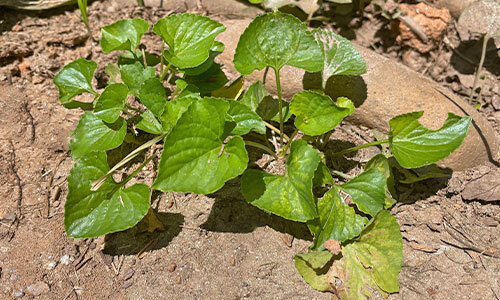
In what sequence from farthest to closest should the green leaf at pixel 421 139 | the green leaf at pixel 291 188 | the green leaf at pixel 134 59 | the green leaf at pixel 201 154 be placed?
1. the green leaf at pixel 134 59
2. the green leaf at pixel 421 139
3. the green leaf at pixel 291 188
4. the green leaf at pixel 201 154

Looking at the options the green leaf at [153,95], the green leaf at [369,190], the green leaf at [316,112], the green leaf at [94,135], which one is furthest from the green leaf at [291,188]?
the green leaf at [94,135]

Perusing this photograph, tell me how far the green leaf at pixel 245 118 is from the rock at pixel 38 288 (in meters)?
0.94

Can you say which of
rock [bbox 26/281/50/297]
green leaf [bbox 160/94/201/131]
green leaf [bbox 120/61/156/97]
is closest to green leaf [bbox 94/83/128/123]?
green leaf [bbox 120/61/156/97]

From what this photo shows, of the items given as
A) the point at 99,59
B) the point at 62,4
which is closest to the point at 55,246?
the point at 99,59

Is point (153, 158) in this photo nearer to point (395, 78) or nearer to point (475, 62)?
point (395, 78)

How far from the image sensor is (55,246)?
1.81m

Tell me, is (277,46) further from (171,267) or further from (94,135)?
(171,267)

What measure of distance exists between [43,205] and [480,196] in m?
1.92

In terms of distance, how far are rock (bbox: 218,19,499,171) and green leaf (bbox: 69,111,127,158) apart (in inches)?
33.5

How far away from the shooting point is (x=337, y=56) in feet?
6.76

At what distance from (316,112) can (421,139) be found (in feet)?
1.41

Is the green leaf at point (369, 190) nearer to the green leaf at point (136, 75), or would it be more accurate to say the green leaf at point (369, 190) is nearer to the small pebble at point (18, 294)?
Answer: the green leaf at point (136, 75)

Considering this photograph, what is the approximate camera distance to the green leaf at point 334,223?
174 cm

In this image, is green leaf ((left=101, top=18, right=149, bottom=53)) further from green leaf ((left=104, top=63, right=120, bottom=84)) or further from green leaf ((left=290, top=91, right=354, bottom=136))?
green leaf ((left=290, top=91, right=354, bottom=136))
